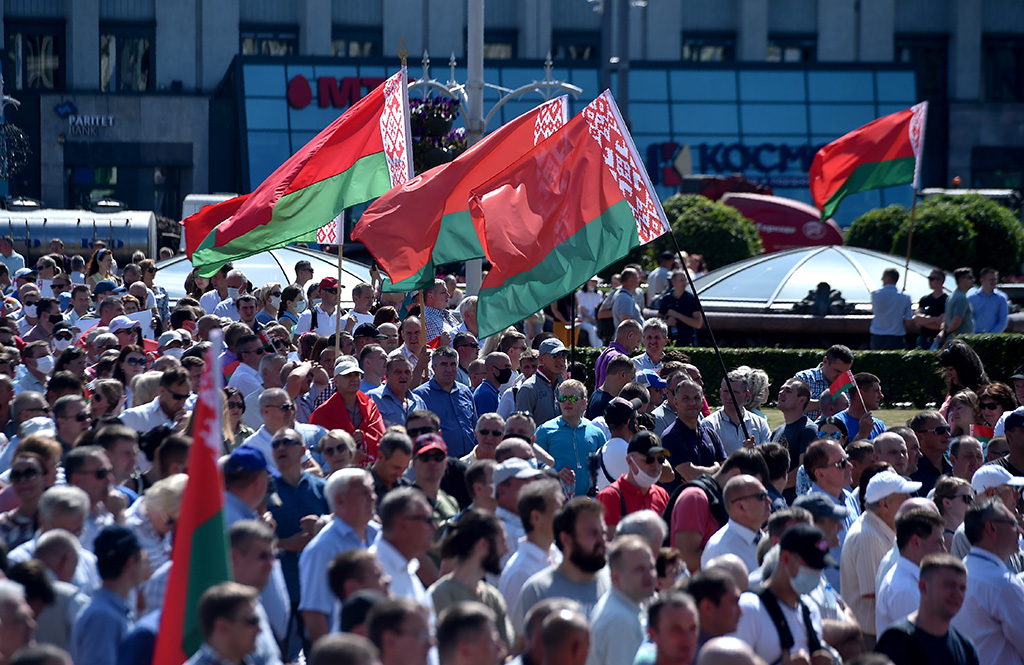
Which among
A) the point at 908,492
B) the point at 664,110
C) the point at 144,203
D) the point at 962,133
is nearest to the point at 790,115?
the point at 664,110

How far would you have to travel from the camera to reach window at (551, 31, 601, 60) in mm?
49062

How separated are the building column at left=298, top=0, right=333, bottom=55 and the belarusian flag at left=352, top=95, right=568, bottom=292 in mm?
36667

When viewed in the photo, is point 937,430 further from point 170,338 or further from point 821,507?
point 170,338

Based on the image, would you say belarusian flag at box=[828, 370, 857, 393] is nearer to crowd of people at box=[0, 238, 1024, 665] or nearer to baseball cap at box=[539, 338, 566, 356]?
crowd of people at box=[0, 238, 1024, 665]

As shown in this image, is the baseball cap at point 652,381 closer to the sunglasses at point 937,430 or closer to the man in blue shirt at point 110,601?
the sunglasses at point 937,430

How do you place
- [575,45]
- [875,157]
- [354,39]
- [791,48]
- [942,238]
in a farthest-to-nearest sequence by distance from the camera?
[791,48], [575,45], [354,39], [942,238], [875,157]

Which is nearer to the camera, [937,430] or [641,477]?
[641,477]

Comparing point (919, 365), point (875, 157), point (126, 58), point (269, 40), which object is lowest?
point (919, 365)

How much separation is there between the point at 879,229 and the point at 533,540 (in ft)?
75.9

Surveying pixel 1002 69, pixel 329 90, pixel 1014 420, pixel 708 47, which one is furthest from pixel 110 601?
pixel 1002 69

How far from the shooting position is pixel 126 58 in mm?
46125

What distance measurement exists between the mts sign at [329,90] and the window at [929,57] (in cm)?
2098

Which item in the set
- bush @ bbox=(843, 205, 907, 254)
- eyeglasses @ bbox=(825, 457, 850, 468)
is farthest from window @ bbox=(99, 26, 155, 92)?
eyeglasses @ bbox=(825, 457, 850, 468)

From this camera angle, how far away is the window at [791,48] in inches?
1951
